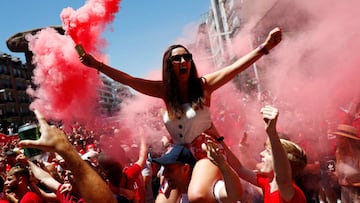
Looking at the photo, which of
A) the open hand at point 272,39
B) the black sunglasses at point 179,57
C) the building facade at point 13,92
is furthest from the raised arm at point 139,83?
the building facade at point 13,92

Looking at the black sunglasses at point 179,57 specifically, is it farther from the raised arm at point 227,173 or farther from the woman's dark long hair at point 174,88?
the raised arm at point 227,173

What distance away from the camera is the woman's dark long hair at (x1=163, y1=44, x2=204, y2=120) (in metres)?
3.42

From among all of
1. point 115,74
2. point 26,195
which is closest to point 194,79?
point 115,74

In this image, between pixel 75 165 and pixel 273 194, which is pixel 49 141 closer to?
pixel 75 165

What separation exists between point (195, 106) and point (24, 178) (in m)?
2.06

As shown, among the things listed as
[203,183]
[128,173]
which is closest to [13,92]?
[128,173]

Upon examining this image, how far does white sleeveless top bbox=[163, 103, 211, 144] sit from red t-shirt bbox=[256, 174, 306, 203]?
1.83ft

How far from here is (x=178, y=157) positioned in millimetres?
3025

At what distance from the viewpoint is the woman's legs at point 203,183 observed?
8.92ft

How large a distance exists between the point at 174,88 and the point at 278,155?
47.2 inches

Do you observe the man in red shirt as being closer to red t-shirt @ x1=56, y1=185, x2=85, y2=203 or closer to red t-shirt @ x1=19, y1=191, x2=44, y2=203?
red t-shirt @ x1=56, y1=185, x2=85, y2=203

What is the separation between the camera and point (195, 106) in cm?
335

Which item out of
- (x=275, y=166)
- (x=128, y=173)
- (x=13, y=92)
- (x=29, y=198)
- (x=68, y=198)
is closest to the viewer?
(x=275, y=166)

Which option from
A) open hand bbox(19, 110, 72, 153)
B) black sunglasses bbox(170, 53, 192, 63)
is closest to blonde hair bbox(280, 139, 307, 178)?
black sunglasses bbox(170, 53, 192, 63)
